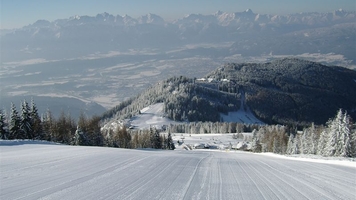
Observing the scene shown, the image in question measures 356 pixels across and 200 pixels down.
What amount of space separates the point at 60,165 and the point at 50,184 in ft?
11.7

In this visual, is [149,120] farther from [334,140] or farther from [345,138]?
[345,138]

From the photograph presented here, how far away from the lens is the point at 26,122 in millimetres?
41906

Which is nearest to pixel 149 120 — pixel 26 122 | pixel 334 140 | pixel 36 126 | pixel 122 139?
pixel 122 139

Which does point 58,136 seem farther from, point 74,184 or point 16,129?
point 74,184

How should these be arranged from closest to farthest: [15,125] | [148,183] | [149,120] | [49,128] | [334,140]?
[148,183] → [334,140] → [15,125] → [49,128] → [149,120]

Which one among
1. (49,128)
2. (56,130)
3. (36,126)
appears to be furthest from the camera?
(56,130)

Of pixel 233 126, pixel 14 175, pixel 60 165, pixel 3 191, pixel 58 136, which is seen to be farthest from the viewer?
pixel 233 126

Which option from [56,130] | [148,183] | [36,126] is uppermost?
[36,126]

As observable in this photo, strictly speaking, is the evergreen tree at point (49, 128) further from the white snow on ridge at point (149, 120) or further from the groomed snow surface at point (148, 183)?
the white snow on ridge at point (149, 120)

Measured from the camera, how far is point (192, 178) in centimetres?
1039

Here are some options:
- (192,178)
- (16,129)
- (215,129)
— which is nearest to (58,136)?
(16,129)

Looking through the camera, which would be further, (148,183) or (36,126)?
(36,126)

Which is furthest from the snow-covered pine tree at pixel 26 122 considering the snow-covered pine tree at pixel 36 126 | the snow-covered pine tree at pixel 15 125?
the snow-covered pine tree at pixel 36 126

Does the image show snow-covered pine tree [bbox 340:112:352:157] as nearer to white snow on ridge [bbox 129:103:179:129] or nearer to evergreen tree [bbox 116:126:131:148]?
evergreen tree [bbox 116:126:131:148]
